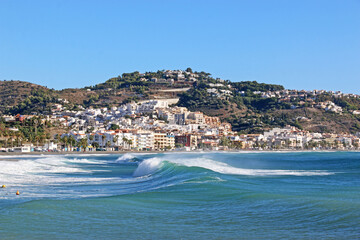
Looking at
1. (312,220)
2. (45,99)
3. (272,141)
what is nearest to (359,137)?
(272,141)

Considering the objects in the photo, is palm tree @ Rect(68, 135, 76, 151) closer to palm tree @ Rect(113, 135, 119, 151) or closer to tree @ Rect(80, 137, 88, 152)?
tree @ Rect(80, 137, 88, 152)

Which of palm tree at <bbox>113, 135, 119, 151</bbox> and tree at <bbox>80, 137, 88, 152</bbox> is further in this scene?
palm tree at <bbox>113, 135, 119, 151</bbox>

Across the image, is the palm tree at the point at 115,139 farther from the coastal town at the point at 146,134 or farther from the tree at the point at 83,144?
the tree at the point at 83,144

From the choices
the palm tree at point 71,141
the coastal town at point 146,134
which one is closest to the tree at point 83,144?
the coastal town at point 146,134

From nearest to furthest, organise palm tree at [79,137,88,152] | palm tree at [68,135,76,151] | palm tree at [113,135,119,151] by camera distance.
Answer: palm tree at [68,135,76,151] → palm tree at [79,137,88,152] → palm tree at [113,135,119,151]

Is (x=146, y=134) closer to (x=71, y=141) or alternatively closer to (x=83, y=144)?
(x=83, y=144)

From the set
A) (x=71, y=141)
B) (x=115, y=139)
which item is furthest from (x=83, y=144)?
(x=115, y=139)

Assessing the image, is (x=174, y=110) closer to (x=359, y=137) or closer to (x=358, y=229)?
(x=359, y=137)

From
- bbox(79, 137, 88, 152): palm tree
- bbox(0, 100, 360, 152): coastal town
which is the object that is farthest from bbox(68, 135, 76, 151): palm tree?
bbox(79, 137, 88, 152): palm tree
